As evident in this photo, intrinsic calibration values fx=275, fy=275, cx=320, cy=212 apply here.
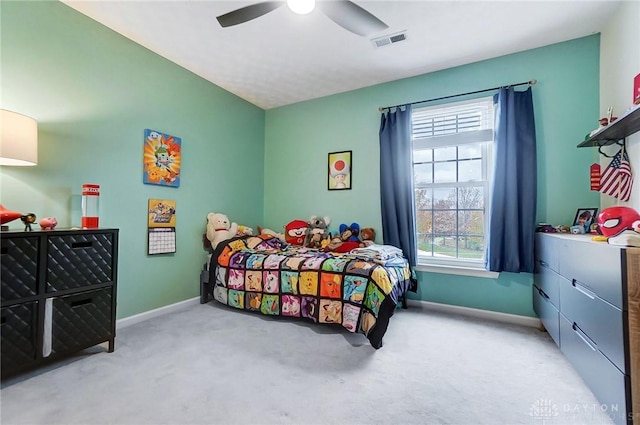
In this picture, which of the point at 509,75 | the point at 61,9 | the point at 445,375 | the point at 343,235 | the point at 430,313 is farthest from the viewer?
the point at 343,235

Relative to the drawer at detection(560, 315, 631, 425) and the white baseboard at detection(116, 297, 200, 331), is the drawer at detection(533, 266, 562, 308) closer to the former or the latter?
the drawer at detection(560, 315, 631, 425)

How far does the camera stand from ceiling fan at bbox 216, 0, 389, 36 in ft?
5.56

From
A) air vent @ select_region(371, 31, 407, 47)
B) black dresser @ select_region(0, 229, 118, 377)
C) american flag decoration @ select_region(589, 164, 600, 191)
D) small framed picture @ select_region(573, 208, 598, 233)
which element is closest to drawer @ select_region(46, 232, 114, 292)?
black dresser @ select_region(0, 229, 118, 377)

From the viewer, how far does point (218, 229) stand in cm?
319

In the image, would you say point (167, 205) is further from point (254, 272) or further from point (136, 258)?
point (254, 272)

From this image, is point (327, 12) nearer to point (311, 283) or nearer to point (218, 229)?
point (311, 283)

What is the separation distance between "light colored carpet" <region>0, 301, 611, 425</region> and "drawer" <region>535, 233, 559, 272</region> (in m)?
0.63

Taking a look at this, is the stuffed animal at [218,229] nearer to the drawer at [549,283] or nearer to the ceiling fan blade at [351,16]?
the ceiling fan blade at [351,16]

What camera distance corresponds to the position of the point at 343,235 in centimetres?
332

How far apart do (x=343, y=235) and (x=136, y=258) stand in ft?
7.00

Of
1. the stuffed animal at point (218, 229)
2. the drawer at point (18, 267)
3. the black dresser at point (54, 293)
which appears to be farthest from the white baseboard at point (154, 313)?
the drawer at point (18, 267)

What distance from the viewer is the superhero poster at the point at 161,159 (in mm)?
2646

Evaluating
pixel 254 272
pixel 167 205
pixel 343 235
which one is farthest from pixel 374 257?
pixel 167 205

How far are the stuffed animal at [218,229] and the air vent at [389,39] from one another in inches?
96.1
